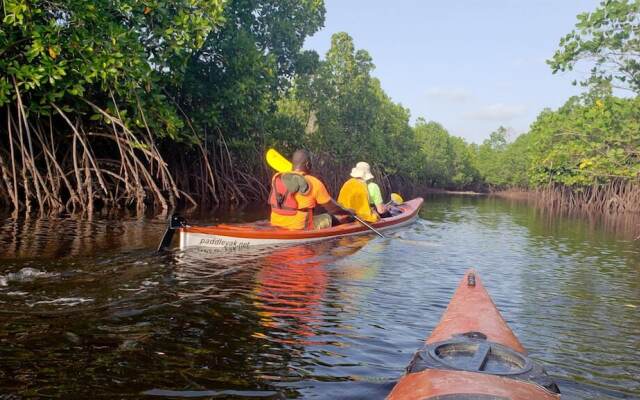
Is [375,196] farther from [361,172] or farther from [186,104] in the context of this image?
[186,104]

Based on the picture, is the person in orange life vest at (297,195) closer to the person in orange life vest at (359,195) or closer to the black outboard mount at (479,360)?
the person in orange life vest at (359,195)

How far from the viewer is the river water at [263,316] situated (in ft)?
9.89

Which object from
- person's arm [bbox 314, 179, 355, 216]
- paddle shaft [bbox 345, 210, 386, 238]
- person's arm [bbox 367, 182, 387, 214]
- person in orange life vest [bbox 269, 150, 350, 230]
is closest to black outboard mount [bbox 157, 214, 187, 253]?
person in orange life vest [bbox 269, 150, 350, 230]

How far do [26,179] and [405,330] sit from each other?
8080mm

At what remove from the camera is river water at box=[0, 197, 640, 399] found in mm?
3014

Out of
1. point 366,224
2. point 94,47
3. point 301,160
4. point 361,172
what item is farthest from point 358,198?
point 94,47

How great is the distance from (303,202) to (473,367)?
17.8 ft

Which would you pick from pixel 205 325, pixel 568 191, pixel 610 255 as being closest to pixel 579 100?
pixel 568 191

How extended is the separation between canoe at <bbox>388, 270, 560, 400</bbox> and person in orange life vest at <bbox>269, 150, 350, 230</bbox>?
4196 millimetres

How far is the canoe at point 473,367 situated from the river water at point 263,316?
429mm

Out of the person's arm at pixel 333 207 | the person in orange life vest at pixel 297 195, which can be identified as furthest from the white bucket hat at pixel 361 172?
the person in orange life vest at pixel 297 195

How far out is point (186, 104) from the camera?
14117 mm

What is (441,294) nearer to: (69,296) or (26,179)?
(69,296)

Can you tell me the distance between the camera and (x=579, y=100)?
29.6 m
